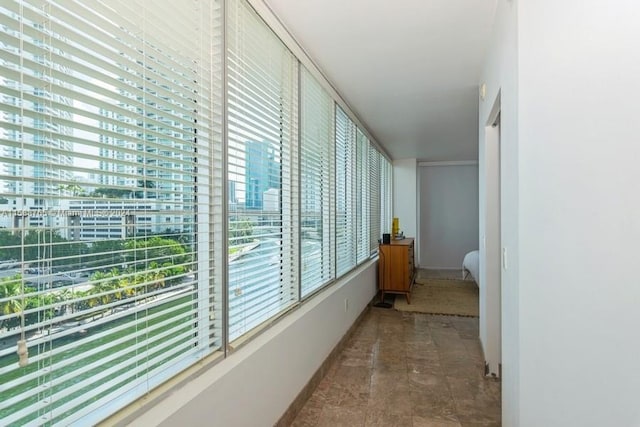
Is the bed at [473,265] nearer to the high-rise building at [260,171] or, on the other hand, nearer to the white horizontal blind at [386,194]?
the white horizontal blind at [386,194]

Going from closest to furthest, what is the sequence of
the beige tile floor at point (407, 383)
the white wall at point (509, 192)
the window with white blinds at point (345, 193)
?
1. the white wall at point (509, 192)
2. the beige tile floor at point (407, 383)
3. the window with white blinds at point (345, 193)

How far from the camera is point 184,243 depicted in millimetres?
1386

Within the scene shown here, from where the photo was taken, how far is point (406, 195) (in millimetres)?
7223

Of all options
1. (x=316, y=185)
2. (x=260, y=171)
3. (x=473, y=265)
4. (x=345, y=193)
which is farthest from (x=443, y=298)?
(x=260, y=171)

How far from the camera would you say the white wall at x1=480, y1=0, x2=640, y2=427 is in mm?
1338

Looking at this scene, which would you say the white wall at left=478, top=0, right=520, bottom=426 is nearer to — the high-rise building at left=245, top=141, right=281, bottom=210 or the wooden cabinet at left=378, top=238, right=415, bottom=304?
the high-rise building at left=245, top=141, right=281, bottom=210

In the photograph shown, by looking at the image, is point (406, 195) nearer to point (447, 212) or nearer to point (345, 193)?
point (447, 212)

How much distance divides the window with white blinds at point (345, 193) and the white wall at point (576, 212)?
202 cm

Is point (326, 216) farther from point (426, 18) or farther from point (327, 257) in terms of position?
point (426, 18)

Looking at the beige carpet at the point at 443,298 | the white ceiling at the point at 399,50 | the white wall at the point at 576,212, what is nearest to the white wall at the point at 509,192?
the white wall at the point at 576,212

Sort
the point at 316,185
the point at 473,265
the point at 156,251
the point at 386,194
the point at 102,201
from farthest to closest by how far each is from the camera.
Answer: the point at 386,194 < the point at 473,265 < the point at 316,185 < the point at 156,251 < the point at 102,201

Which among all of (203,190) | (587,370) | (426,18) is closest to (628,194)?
(587,370)

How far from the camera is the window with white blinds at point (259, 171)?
5.51 feet

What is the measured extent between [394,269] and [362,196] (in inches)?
49.9
